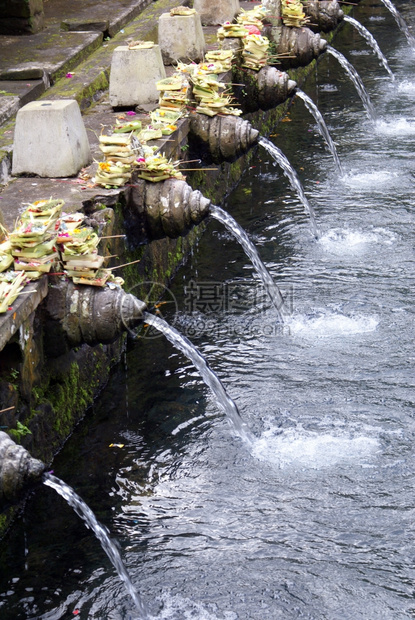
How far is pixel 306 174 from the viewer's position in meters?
12.6

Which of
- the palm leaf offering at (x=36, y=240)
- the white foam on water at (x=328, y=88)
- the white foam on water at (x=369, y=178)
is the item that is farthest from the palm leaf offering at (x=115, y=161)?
the white foam on water at (x=328, y=88)

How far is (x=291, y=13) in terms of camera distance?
13.4 metres

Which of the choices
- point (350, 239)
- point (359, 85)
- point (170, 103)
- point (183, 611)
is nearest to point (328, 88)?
point (359, 85)

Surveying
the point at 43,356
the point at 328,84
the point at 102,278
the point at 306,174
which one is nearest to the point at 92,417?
the point at 43,356

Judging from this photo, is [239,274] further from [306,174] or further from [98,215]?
[306,174]

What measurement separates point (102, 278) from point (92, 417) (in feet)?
4.68

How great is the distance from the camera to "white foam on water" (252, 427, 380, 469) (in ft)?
21.8

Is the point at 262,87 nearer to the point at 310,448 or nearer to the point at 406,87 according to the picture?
the point at 406,87

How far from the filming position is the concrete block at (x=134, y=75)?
9852 millimetres

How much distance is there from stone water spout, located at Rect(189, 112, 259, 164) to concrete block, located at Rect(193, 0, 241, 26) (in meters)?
4.18

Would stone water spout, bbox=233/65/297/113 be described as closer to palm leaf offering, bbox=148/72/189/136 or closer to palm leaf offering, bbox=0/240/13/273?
palm leaf offering, bbox=148/72/189/136

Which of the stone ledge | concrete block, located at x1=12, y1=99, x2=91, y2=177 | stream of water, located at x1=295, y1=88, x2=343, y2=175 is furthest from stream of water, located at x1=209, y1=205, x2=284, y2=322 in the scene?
stream of water, located at x1=295, y1=88, x2=343, y2=175

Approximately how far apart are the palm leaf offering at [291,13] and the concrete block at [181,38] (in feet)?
7.65

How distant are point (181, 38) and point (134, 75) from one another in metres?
1.75
